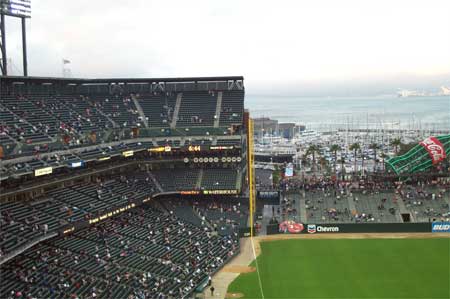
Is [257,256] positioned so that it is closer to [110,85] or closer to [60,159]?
[60,159]

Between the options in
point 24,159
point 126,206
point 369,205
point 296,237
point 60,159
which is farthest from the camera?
point 369,205

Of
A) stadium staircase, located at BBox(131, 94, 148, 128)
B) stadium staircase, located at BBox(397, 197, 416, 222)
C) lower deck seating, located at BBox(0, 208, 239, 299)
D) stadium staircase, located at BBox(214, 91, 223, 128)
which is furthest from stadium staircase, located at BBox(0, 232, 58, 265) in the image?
stadium staircase, located at BBox(397, 197, 416, 222)

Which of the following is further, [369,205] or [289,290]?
[369,205]

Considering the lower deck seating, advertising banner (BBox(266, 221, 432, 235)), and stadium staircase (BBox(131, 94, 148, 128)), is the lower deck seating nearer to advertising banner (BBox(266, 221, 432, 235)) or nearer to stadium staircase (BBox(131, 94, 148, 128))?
advertising banner (BBox(266, 221, 432, 235))

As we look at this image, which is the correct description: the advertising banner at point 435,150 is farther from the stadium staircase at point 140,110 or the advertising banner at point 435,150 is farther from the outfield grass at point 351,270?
the stadium staircase at point 140,110

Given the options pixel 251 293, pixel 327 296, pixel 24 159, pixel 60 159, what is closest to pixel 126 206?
pixel 60 159

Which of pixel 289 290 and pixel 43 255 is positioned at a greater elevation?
pixel 43 255
